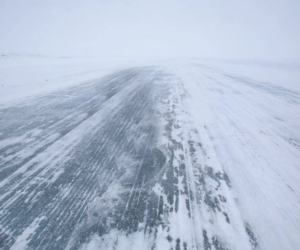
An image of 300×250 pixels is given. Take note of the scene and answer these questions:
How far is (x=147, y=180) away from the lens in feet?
8.79

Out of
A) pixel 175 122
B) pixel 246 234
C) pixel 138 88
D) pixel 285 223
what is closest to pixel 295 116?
pixel 175 122

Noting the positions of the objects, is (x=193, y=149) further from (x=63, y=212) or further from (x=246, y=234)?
(x=63, y=212)

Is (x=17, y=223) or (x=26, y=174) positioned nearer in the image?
(x=17, y=223)

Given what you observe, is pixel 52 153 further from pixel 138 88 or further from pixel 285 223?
pixel 138 88

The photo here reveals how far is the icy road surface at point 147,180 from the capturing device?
191cm

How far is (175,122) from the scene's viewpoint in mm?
4805

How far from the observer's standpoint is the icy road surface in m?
1.91

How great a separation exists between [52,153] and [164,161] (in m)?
2.13

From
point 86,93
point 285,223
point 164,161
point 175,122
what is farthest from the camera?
point 86,93

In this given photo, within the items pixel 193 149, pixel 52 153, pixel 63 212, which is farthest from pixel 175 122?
pixel 63 212

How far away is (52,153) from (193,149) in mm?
2762

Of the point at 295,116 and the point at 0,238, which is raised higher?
the point at 0,238

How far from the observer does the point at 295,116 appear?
5.79 meters

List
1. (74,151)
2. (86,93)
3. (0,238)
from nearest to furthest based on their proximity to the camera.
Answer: (0,238) → (74,151) → (86,93)
